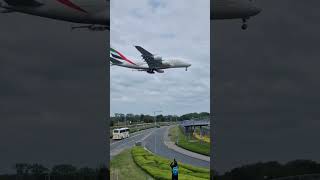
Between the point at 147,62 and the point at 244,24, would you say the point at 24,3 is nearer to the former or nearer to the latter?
the point at 147,62

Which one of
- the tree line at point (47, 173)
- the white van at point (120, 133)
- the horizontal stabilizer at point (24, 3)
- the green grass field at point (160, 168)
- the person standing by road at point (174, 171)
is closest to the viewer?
the person standing by road at point (174, 171)

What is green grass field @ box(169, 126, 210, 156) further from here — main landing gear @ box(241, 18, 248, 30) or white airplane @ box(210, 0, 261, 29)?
main landing gear @ box(241, 18, 248, 30)

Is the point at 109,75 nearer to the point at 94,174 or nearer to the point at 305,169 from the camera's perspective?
the point at 94,174

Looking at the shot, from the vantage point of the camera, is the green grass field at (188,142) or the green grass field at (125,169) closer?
the green grass field at (125,169)

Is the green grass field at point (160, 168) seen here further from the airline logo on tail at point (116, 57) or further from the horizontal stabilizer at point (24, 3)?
the horizontal stabilizer at point (24, 3)

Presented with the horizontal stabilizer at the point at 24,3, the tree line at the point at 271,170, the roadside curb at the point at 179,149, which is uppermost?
the horizontal stabilizer at the point at 24,3

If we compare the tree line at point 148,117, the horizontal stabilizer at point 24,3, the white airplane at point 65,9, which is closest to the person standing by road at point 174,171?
the tree line at point 148,117
